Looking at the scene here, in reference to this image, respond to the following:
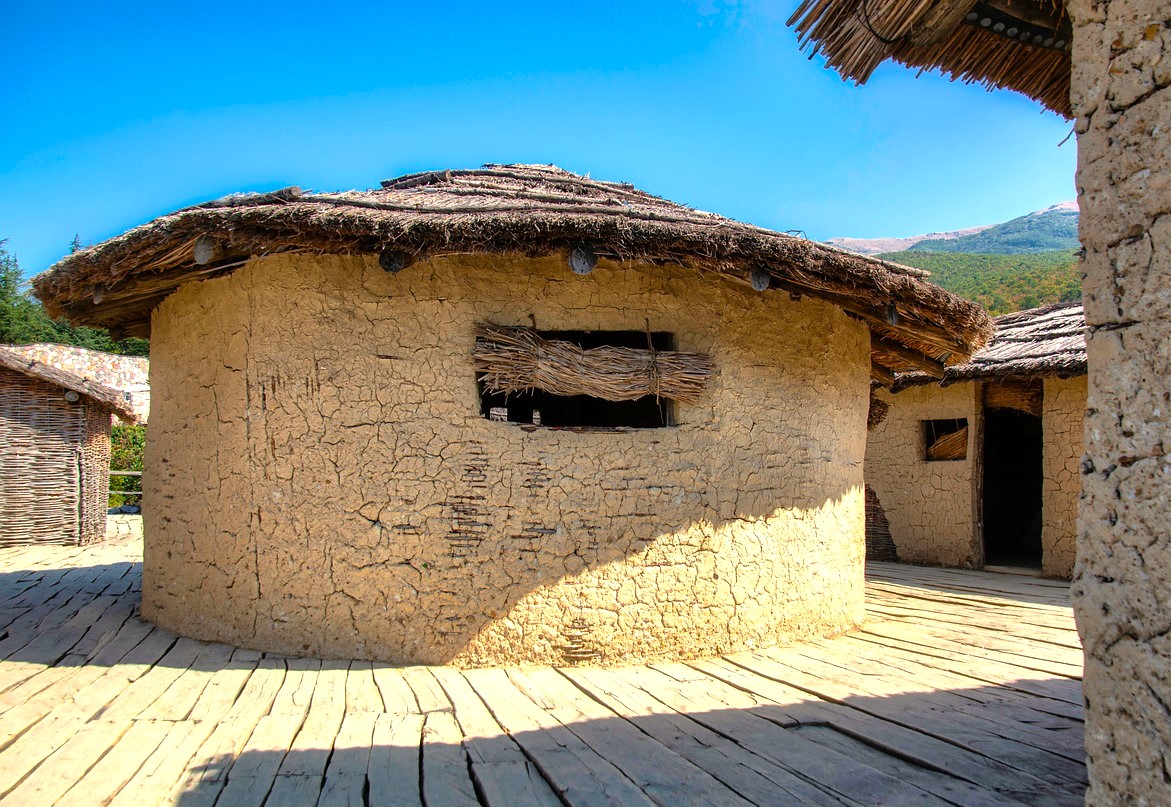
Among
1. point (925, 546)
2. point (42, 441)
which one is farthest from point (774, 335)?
point (42, 441)

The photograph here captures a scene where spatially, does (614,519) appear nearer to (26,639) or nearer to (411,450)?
(411,450)

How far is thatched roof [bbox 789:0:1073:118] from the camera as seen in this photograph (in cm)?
252

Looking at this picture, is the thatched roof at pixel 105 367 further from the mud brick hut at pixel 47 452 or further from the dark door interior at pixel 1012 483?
the dark door interior at pixel 1012 483

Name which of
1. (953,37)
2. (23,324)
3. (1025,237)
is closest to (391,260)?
(953,37)

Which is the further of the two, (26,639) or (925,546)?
(925,546)

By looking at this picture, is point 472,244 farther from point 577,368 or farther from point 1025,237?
point 1025,237

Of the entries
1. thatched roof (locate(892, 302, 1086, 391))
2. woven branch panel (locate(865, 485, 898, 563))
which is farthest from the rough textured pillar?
woven branch panel (locate(865, 485, 898, 563))

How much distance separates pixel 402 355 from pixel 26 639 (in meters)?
3.03

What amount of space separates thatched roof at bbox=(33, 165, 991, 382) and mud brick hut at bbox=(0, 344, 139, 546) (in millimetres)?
4996

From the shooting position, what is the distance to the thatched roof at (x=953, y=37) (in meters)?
A: 2.52

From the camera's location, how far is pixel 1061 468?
8617 millimetres

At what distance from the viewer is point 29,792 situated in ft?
8.94

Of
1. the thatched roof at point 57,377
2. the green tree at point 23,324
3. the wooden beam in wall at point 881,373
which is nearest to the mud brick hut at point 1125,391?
the wooden beam in wall at point 881,373

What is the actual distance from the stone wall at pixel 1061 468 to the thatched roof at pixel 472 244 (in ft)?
12.8
